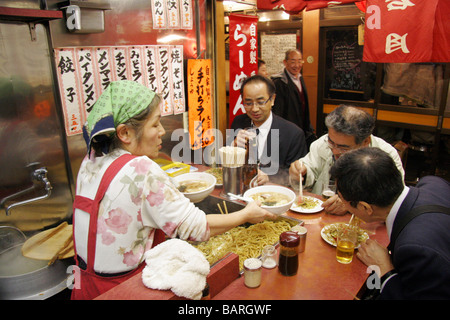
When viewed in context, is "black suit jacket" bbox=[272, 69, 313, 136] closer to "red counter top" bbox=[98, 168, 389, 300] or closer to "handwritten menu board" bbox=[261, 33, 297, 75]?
"handwritten menu board" bbox=[261, 33, 297, 75]

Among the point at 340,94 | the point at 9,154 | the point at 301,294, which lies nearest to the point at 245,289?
the point at 301,294

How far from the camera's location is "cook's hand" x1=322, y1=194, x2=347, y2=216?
2.79 m

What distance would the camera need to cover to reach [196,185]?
3.15 meters

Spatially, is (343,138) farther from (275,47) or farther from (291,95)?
(275,47)

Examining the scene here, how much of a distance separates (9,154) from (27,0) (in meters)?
1.36

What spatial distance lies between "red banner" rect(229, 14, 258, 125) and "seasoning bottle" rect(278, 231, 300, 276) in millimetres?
3487

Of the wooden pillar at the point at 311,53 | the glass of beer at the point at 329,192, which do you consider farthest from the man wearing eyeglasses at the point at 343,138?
the wooden pillar at the point at 311,53

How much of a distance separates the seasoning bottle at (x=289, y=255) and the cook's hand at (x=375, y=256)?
19.2 inches

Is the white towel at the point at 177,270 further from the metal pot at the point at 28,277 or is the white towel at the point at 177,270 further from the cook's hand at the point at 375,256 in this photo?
the metal pot at the point at 28,277

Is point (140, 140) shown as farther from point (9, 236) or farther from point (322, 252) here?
point (9, 236)

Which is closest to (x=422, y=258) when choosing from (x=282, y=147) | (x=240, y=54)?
(x=282, y=147)

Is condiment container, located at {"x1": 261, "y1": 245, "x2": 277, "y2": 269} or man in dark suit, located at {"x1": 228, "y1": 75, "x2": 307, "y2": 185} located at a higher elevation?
man in dark suit, located at {"x1": 228, "y1": 75, "x2": 307, "y2": 185}

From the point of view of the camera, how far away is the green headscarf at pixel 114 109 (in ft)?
6.00

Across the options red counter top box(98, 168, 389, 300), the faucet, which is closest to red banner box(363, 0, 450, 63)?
red counter top box(98, 168, 389, 300)
